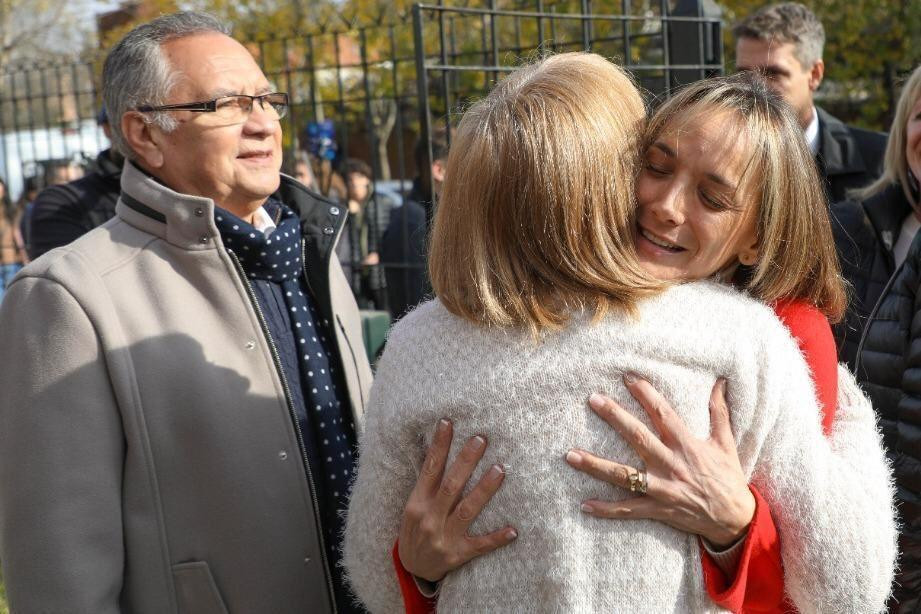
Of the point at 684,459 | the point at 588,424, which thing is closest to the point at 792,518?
the point at 684,459

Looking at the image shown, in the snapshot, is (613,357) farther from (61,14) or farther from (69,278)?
(61,14)

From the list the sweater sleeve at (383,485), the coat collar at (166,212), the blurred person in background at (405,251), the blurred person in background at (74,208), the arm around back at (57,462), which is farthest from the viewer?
the blurred person in background at (405,251)

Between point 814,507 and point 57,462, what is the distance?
4.33 feet

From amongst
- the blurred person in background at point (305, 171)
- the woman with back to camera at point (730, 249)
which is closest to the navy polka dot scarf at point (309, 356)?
the woman with back to camera at point (730, 249)

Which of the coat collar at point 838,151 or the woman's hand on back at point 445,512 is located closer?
the woman's hand on back at point 445,512

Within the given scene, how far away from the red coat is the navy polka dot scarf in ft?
1.84

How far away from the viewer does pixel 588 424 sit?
1366 millimetres

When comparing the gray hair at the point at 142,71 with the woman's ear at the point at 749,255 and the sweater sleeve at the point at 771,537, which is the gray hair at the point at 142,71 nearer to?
the woman's ear at the point at 749,255

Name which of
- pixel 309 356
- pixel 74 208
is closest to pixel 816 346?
pixel 309 356

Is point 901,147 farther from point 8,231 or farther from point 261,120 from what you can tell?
point 8,231

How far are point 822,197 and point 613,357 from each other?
49cm

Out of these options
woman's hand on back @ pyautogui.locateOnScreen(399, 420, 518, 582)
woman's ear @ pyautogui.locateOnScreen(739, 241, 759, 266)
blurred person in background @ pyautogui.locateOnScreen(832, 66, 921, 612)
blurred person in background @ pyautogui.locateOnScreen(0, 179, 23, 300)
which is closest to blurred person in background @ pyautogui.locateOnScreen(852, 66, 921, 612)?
blurred person in background @ pyautogui.locateOnScreen(832, 66, 921, 612)

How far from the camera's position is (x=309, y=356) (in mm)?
2135

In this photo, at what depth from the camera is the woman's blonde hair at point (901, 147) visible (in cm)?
285
